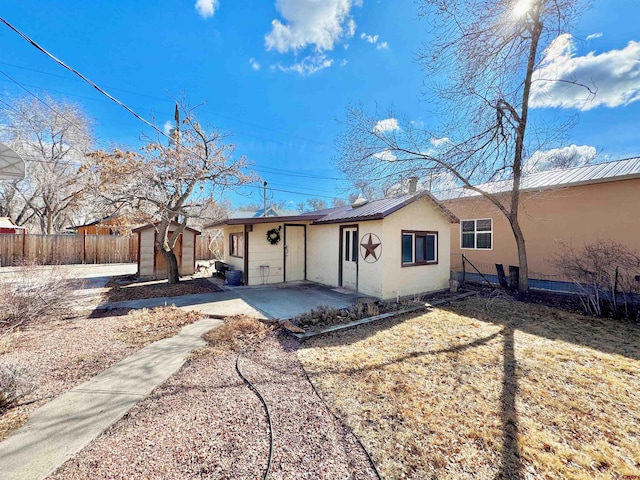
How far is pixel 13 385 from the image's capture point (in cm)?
272

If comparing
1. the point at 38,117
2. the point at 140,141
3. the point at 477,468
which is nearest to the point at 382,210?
the point at 477,468

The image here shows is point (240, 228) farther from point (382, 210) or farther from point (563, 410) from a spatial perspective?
point (563, 410)

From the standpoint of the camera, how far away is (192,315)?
5.77 meters

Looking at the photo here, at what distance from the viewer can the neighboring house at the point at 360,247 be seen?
7.61 metres

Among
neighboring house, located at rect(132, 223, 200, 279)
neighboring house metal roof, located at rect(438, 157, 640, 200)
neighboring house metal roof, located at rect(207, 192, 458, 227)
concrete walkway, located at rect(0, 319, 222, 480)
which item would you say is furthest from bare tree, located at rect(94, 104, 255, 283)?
neighboring house metal roof, located at rect(438, 157, 640, 200)

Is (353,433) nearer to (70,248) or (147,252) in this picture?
(147,252)

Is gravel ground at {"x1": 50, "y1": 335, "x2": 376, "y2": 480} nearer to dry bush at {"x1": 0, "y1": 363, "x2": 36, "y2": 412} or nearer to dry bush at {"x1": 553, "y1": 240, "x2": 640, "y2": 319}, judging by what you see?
dry bush at {"x1": 0, "y1": 363, "x2": 36, "y2": 412}

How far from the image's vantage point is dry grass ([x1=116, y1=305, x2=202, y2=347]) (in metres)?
4.54

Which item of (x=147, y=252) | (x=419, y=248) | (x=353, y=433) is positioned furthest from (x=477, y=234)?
(x=147, y=252)

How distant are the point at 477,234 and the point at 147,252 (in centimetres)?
1318

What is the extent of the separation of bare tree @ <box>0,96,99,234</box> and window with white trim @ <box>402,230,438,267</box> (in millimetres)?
18895

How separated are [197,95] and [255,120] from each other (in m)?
9.26

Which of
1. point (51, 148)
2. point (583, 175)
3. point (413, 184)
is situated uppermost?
point (51, 148)

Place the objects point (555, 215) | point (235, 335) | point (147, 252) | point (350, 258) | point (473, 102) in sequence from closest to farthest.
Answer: point (235, 335), point (473, 102), point (350, 258), point (555, 215), point (147, 252)
